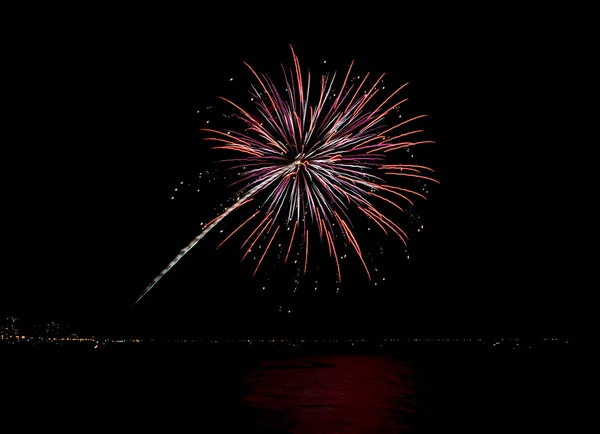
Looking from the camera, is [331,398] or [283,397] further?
[283,397]

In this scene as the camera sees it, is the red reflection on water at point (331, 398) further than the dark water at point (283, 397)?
No

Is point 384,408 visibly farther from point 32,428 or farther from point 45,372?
point 45,372

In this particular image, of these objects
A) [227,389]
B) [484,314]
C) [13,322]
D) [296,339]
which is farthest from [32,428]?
[484,314]

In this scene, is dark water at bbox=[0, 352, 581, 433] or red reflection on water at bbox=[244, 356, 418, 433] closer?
red reflection on water at bbox=[244, 356, 418, 433]
